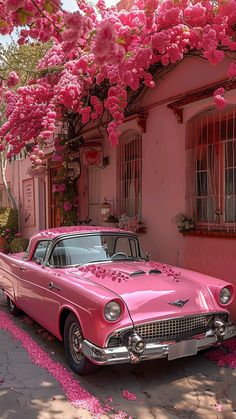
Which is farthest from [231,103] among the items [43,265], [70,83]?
[43,265]

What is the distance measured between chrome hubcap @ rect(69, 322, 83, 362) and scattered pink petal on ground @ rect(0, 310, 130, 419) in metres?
0.18

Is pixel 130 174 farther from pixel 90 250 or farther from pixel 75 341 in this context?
pixel 75 341

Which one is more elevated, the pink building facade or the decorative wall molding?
the decorative wall molding

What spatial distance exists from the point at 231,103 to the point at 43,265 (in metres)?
3.36

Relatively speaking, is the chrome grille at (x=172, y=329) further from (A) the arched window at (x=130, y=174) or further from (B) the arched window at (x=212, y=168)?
(A) the arched window at (x=130, y=174)

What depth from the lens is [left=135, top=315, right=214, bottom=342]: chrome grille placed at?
3.57m

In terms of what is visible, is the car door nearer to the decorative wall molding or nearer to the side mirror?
the side mirror

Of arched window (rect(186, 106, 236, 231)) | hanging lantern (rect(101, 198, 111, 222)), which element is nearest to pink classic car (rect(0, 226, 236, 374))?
arched window (rect(186, 106, 236, 231))

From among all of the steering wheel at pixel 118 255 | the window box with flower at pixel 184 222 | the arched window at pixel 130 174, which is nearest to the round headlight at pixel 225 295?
the steering wheel at pixel 118 255

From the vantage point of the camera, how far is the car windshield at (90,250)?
4.68m

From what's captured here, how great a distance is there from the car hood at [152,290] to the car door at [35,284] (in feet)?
1.77

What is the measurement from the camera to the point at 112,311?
347 centimetres

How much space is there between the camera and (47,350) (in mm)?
4605

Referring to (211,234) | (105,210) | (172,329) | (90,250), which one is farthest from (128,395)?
(105,210)
